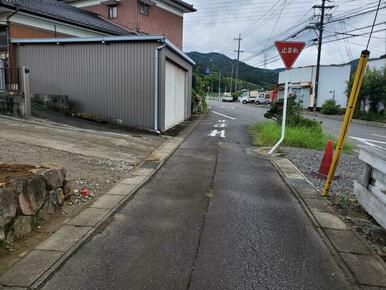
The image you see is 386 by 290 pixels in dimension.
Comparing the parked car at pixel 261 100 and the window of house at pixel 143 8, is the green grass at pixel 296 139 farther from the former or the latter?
the parked car at pixel 261 100

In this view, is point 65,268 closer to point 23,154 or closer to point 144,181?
point 144,181

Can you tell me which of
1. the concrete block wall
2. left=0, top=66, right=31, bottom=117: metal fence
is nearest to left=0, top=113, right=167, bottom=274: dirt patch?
left=0, top=66, right=31, bottom=117: metal fence

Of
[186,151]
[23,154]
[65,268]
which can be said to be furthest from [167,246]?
[186,151]

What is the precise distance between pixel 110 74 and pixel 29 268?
10.8m

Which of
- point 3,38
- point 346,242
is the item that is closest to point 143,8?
point 3,38

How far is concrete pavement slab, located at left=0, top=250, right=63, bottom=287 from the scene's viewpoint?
3164 mm

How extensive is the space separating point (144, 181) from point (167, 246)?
9.02ft

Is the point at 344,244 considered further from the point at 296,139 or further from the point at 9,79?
the point at 9,79

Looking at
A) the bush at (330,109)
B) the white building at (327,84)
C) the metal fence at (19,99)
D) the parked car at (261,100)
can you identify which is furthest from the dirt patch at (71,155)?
the parked car at (261,100)

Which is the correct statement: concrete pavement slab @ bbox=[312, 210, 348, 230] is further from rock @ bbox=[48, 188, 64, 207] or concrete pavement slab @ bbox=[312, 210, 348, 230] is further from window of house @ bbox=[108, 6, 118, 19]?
window of house @ bbox=[108, 6, 118, 19]

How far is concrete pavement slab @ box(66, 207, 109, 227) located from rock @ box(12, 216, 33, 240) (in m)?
0.50

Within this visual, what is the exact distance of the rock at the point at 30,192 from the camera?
3979mm

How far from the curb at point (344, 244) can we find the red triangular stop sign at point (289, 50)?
4.40 m

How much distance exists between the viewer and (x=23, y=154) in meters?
6.89
